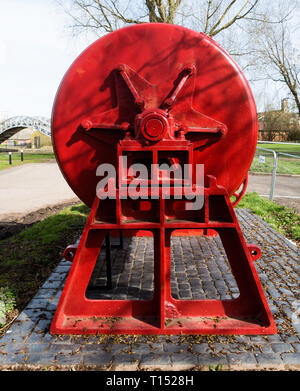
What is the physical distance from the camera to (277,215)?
320 inches

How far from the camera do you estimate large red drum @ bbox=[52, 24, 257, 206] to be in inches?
132

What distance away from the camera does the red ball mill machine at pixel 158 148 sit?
310 cm

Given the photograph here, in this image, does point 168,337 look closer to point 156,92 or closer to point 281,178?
point 156,92

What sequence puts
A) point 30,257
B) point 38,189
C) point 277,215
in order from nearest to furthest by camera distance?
point 30,257 < point 277,215 < point 38,189

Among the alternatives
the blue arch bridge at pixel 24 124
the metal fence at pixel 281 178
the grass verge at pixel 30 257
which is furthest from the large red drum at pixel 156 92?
the blue arch bridge at pixel 24 124

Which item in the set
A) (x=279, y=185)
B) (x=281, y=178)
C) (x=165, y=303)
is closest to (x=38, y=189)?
(x=279, y=185)

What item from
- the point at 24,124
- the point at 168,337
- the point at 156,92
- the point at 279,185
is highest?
the point at 24,124

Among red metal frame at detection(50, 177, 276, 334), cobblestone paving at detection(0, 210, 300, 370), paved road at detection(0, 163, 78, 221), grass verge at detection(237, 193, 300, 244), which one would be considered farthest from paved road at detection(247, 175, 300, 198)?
red metal frame at detection(50, 177, 276, 334)

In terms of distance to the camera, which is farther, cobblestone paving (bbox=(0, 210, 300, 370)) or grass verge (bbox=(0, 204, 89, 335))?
grass verge (bbox=(0, 204, 89, 335))

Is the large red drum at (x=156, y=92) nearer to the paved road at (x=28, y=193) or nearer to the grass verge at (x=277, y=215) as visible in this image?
the grass verge at (x=277, y=215)

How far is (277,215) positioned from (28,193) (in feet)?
25.2

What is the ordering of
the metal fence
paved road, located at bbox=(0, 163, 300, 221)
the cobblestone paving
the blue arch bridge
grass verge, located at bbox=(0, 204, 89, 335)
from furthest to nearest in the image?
the blue arch bridge, the metal fence, paved road, located at bbox=(0, 163, 300, 221), grass verge, located at bbox=(0, 204, 89, 335), the cobblestone paving

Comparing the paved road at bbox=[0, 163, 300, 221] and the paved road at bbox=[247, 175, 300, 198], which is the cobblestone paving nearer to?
the paved road at bbox=[0, 163, 300, 221]

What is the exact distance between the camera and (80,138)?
3455 mm
